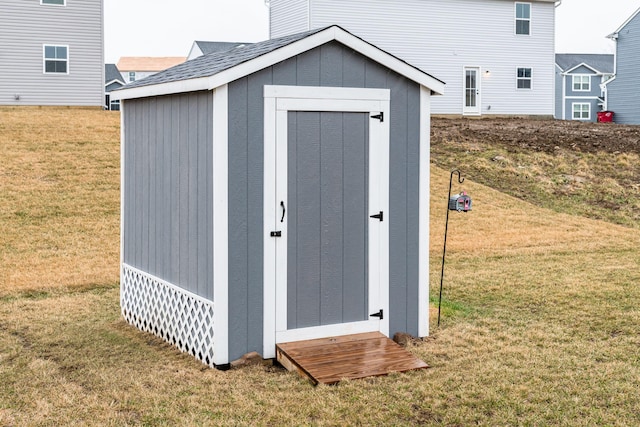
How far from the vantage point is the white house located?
26891 mm

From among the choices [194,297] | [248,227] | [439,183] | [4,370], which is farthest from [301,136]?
[439,183]

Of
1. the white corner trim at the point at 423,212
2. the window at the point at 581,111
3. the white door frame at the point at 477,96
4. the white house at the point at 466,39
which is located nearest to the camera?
the white corner trim at the point at 423,212

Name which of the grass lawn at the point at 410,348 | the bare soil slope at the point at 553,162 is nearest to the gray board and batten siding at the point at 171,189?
the grass lawn at the point at 410,348

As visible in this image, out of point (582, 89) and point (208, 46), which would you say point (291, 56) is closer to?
point (582, 89)

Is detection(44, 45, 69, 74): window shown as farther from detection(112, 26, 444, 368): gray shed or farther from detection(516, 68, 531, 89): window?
detection(112, 26, 444, 368): gray shed

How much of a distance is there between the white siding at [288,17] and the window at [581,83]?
2779cm

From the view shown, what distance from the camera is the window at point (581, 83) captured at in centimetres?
5022

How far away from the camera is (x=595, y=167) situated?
21047 millimetres

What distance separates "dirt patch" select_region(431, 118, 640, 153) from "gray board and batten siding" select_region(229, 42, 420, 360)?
15.4 m

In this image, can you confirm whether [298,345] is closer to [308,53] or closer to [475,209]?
[308,53]

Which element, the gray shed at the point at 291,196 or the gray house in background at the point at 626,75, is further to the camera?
the gray house in background at the point at 626,75

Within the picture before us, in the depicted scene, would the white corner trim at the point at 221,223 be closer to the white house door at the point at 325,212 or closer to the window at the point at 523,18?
the white house door at the point at 325,212

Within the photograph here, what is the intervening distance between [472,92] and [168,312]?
76.4ft

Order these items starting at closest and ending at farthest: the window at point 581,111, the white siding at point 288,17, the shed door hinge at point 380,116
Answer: the shed door hinge at point 380,116 < the white siding at point 288,17 < the window at point 581,111
